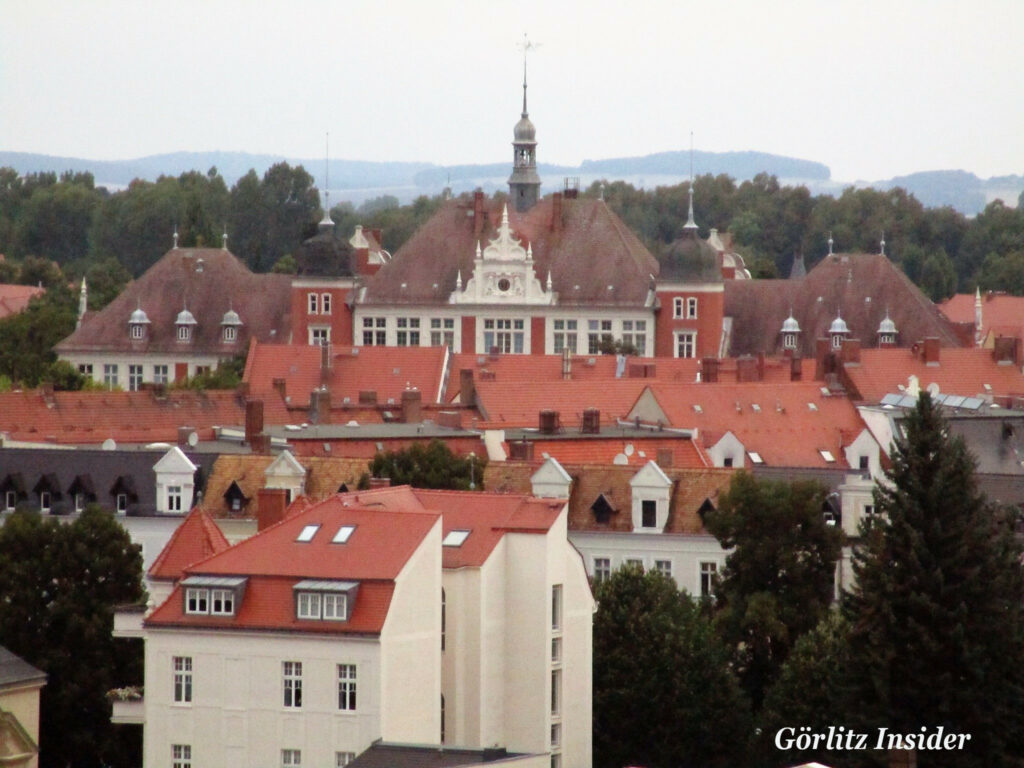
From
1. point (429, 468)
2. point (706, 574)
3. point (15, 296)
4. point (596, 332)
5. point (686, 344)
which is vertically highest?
point (429, 468)

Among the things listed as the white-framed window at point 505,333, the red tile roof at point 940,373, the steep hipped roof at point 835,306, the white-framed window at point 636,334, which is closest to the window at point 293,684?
the red tile roof at point 940,373

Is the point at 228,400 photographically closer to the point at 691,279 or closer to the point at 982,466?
the point at 982,466

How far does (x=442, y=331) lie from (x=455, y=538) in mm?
88416

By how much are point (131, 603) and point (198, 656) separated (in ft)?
25.5

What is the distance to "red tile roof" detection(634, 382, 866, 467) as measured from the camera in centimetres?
9556

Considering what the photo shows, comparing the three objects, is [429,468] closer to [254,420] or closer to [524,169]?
[254,420]

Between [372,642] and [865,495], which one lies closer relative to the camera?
[372,642]

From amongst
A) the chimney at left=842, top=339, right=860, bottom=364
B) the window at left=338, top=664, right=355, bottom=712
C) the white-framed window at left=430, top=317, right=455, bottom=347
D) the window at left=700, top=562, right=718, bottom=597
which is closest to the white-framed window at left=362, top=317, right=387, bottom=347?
the white-framed window at left=430, top=317, right=455, bottom=347

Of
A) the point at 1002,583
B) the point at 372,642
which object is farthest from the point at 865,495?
the point at 372,642

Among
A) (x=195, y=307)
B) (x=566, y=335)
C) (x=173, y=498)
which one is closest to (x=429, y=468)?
(x=173, y=498)

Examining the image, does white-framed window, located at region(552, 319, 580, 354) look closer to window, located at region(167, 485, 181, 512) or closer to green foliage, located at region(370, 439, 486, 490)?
green foliage, located at region(370, 439, 486, 490)

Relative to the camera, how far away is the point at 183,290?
5994 inches

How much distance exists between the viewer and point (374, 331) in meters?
150

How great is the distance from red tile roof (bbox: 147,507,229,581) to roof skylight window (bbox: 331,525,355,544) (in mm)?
3921
